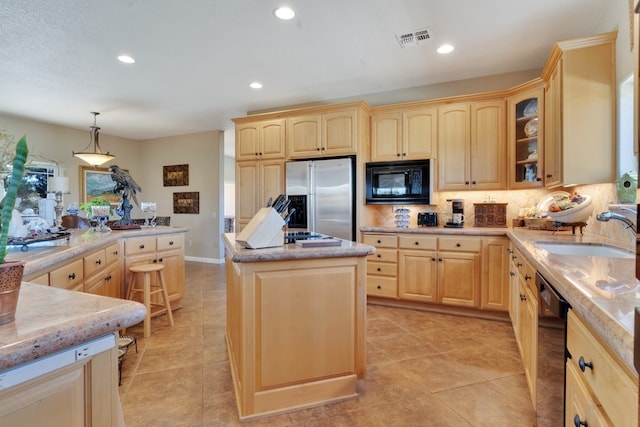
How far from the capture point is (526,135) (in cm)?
334

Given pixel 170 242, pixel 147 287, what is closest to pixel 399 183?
pixel 170 242

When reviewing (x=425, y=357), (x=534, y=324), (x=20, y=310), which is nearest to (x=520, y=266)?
(x=534, y=324)

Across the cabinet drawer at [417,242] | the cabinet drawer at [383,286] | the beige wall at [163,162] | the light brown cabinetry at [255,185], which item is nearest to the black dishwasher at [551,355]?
the cabinet drawer at [417,242]

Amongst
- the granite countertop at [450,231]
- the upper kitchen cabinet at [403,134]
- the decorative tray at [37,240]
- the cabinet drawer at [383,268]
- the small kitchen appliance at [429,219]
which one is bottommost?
the cabinet drawer at [383,268]

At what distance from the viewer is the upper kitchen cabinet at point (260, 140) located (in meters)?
4.37

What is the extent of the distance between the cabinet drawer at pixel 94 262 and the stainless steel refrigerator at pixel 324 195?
2.14 meters

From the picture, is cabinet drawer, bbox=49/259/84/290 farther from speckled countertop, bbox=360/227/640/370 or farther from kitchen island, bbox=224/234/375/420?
speckled countertop, bbox=360/227/640/370

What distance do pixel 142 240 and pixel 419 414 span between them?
9.42 feet

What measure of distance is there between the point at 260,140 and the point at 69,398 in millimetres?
4106

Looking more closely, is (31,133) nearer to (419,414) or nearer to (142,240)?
(142,240)

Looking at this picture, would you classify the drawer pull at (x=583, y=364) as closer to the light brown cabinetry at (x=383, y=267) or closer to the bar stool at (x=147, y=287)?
the light brown cabinetry at (x=383, y=267)

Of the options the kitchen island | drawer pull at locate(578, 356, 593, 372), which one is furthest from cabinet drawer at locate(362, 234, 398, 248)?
drawer pull at locate(578, 356, 593, 372)

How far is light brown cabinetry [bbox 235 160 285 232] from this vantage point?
4.40 metres

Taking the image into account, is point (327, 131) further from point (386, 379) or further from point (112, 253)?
point (386, 379)
